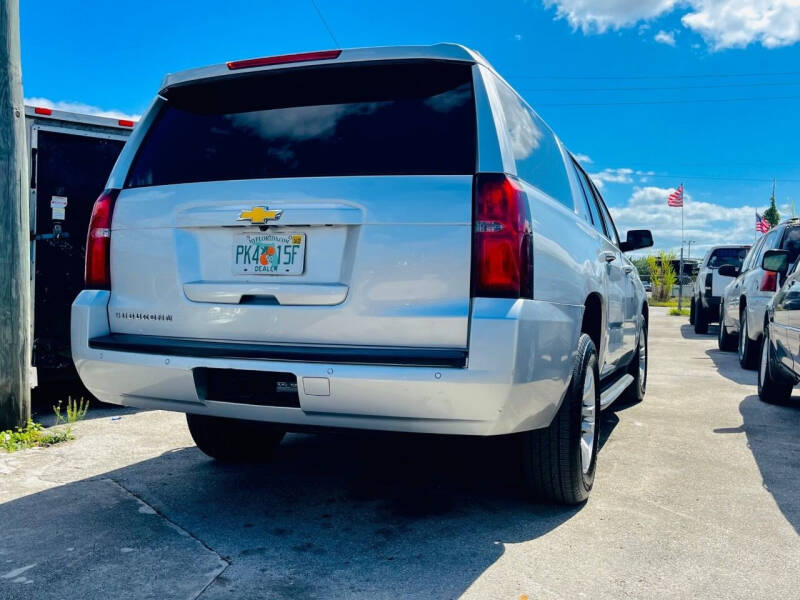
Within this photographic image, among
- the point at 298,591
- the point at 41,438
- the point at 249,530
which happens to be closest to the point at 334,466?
the point at 249,530

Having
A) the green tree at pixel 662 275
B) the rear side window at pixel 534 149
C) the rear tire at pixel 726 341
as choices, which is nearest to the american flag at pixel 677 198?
the green tree at pixel 662 275

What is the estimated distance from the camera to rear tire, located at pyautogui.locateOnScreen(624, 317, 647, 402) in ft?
19.8

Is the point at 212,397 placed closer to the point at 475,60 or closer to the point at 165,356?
the point at 165,356

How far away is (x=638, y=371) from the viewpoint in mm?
6125

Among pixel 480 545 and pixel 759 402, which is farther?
pixel 759 402

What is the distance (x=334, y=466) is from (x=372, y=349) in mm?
1642

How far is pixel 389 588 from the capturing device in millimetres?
2598

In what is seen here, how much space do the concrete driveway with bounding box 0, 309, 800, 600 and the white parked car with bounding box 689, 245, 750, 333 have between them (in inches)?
414

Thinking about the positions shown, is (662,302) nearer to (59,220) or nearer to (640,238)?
(640,238)

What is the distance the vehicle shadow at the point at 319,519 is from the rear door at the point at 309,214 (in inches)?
23.7

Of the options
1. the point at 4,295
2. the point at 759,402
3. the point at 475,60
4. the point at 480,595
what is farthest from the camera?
the point at 759,402

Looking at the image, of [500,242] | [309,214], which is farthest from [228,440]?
[500,242]

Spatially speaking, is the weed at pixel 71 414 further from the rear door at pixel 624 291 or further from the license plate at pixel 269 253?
the rear door at pixel 624 291

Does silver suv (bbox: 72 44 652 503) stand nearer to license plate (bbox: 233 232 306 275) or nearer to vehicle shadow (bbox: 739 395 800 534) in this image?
license plate (bbox: 233 232 306 275)
